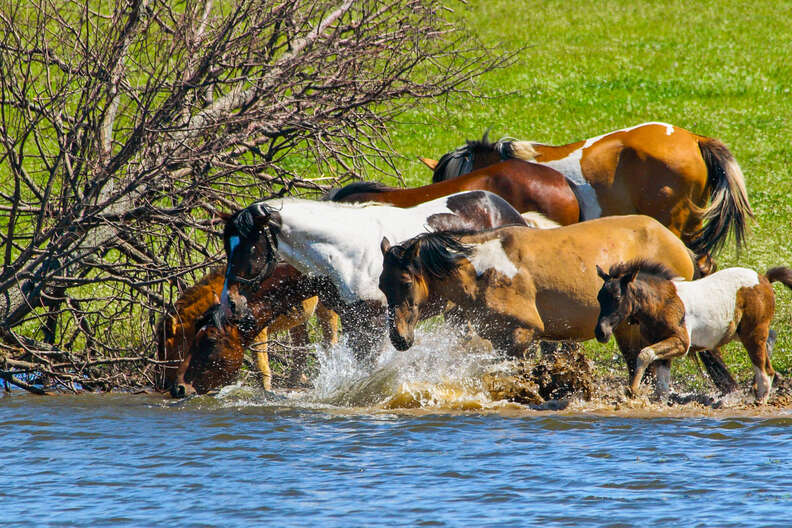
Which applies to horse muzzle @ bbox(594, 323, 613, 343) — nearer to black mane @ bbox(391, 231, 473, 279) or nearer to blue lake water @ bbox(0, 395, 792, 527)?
blue lake water @ bbox(0, 395, 792, 527)

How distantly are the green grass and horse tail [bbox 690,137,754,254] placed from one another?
1084 mm

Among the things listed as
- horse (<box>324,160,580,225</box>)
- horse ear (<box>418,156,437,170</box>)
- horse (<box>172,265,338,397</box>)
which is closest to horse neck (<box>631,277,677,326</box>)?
horse (<box>324,160,580,225</box>)

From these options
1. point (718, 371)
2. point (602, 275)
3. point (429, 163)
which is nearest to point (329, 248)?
point (602, 275)

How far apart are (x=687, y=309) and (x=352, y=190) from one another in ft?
9.97

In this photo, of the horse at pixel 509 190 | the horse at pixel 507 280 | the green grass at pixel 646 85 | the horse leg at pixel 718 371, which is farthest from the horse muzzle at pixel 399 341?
the green grass at pixel 646 85

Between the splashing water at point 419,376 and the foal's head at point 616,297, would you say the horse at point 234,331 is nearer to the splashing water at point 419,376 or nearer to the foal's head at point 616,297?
the splashing water at point 419,376

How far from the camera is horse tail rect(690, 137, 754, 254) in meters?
10.5

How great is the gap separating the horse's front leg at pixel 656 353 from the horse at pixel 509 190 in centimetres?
235

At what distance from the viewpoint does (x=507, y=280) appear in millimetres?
8180

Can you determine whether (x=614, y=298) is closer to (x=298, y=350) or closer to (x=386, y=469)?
(x=386, y=469)

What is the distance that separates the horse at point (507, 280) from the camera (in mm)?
7969

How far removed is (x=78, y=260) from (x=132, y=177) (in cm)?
72

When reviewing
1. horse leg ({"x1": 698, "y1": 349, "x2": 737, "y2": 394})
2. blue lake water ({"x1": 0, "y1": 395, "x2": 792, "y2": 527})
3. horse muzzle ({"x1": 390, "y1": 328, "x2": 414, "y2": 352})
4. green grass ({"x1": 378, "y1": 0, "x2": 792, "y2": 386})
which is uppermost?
green grass ({"x1": 378, "y1": 0, "x2": 792, "y2": 386})

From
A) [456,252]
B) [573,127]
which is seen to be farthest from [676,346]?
[573,127]
